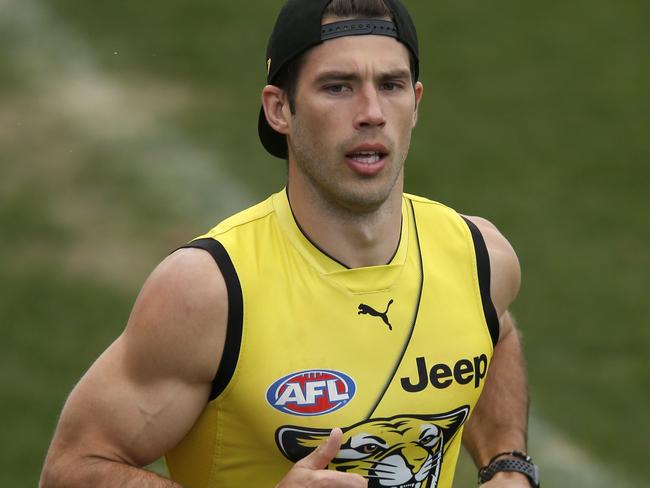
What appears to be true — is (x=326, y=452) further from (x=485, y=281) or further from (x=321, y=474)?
(x=485, y=281)

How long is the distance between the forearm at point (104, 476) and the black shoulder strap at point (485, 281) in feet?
4.28

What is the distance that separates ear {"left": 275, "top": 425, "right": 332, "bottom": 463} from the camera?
511 cm

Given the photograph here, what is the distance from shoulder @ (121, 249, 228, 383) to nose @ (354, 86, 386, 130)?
0.71 m

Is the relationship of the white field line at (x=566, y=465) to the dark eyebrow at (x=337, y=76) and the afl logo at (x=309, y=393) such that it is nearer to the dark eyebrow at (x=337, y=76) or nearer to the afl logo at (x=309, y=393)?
the afl logo at (x=309, y=393)

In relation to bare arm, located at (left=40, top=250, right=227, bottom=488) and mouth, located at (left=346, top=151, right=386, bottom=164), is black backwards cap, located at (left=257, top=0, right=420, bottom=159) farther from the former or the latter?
bare arm, located at (left=40, top=250, right=227, bottom=488)

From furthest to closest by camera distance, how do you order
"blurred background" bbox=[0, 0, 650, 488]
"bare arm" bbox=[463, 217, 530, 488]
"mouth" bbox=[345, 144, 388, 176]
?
"blurred background" bbox=[0, 0, 650, 488] < "bare arm" bbox=[463, 217, 530, 488] < "mouth" bbox=[345, 144, 388, 176]

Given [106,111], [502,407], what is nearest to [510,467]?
[502,407]

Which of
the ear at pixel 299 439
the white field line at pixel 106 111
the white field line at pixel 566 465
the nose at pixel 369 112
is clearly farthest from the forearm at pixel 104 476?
the white field line at pixel 106 111

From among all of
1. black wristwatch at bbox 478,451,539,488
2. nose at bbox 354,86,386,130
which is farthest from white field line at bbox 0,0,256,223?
nose at bbox 354,86,386,130

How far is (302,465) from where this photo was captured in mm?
4902

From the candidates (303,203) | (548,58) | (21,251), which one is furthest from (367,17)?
(548,58)

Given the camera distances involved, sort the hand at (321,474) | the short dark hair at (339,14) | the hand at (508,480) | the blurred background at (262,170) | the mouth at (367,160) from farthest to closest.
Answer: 1. the blurred background at (262,170)
2. the hand at (508,480)
3. the short dark hair at (339,14)
4. the mouth at (367,160)
5. the hand at (321,474)

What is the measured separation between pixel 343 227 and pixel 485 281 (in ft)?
2.03

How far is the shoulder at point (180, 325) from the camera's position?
196 inches
